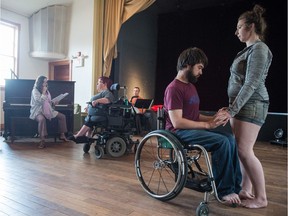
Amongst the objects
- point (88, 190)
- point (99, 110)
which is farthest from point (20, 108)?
point (88, 190)

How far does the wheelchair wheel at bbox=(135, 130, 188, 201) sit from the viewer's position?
1439 mm

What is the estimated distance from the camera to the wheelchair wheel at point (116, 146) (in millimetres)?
3006

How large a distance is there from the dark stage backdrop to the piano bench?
138 inches

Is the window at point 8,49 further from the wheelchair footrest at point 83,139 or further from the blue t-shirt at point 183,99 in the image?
the blue t-shirt at point 183,99

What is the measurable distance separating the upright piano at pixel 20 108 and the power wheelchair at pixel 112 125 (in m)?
1.33

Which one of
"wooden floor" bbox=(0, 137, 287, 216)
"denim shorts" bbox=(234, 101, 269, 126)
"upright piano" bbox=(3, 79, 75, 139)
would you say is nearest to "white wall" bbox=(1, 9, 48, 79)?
"upright piano" bbox=(3, 79, 75, 139)

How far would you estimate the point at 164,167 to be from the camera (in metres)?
1.80

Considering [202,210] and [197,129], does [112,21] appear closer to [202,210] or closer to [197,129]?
[197,129]

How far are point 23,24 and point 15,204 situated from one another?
5433 mm

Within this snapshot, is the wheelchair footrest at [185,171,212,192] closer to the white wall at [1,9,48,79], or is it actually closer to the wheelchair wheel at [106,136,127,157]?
the wheelchair wheel at [106,136,127,157]

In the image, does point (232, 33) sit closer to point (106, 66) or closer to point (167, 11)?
point (167, 11)

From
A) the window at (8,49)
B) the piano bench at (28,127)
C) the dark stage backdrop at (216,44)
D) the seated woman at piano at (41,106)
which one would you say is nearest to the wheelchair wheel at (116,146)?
the seated woman at piano at (41,106)

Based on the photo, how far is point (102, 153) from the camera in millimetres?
2943

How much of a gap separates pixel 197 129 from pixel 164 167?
0.45 meters
